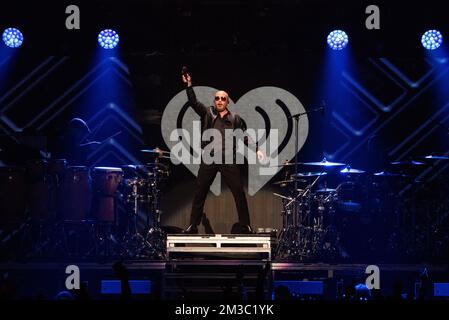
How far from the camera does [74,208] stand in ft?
38.8

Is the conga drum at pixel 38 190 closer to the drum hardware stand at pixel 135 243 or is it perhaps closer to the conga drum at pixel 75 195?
the conga drum at pixel 75 195

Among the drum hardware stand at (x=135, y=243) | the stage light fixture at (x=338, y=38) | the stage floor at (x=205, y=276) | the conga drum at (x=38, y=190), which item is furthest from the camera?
the stage light fixture at (x=338, y=38)

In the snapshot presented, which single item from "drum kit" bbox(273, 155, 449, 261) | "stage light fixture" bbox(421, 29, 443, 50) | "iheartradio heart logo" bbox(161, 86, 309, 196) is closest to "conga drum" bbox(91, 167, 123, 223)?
"drum kit" bbox(273, 155, 449, 261)

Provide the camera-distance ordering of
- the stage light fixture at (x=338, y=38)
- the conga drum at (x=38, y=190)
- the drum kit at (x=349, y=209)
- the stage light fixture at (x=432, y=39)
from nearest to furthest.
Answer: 1. the conga drum at (x=38, y=190)
2. the drum kit at (x=349, y=209)
3. the stage light fixture at (x=432, y=39)
4. the stage light fixture at (x=338, y=38)

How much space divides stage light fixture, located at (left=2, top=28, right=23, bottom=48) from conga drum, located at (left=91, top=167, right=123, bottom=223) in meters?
3.44

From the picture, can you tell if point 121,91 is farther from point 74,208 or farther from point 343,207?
point 343,207

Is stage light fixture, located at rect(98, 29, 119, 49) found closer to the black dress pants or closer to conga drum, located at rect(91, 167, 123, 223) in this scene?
conga drum, located at rect(91, 167, 123, 223)

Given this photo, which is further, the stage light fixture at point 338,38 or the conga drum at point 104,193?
the stage light fixture at point 338,38

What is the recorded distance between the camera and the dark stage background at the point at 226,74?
1400 centimetres

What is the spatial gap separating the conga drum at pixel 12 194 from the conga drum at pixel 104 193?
1004mm

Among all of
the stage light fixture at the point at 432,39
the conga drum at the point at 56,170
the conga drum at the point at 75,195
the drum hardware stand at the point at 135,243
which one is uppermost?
the stage light fixture at the point at 432,39

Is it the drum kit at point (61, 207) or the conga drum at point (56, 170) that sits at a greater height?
the conga drum at point (56, 170)

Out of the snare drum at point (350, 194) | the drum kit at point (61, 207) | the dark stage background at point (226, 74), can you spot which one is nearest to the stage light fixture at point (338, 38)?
the dark stage background at point (226, 74)
